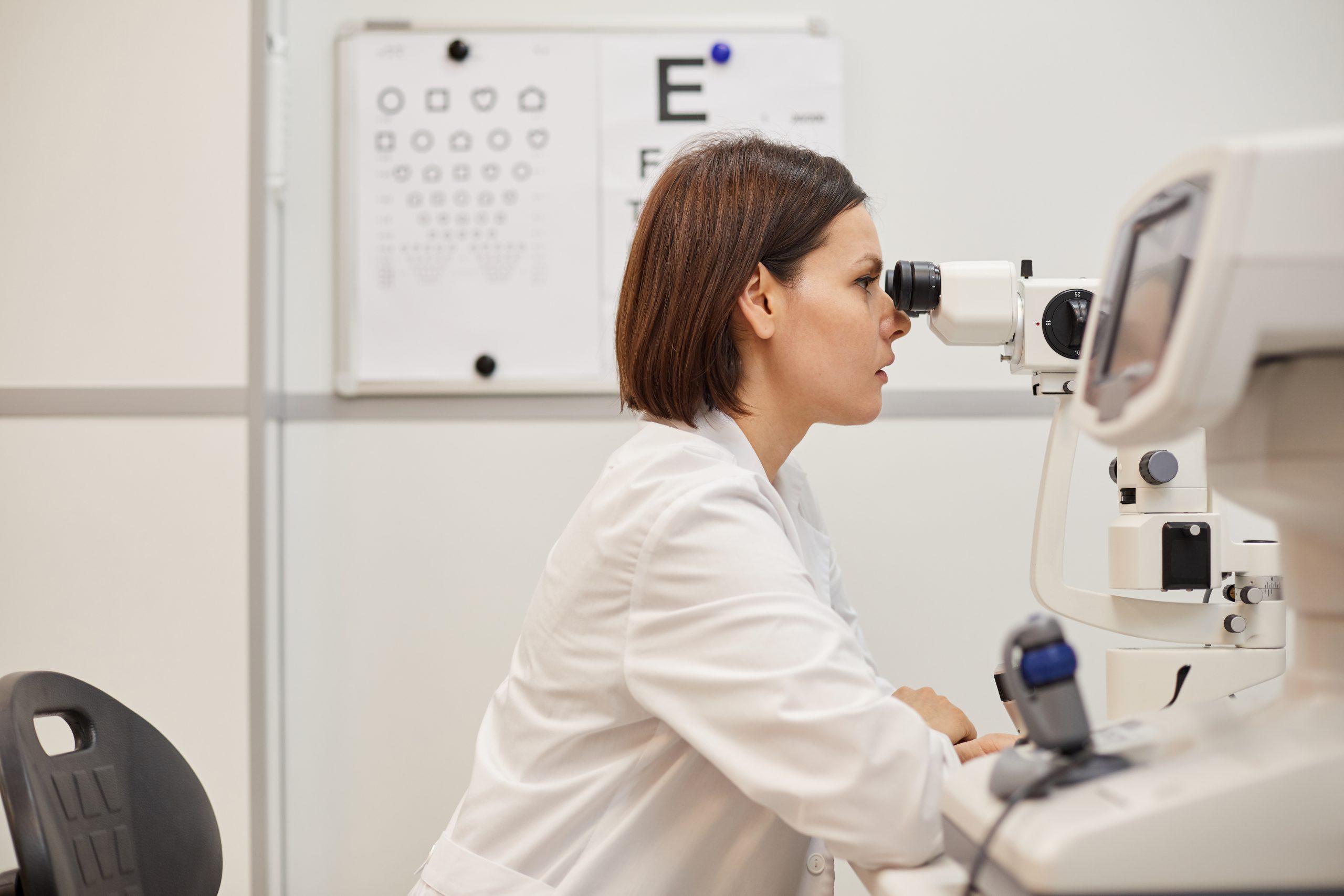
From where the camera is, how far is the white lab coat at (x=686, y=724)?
748 mm

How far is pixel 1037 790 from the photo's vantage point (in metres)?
0.60

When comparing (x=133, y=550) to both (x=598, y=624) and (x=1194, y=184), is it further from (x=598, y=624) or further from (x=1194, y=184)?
(x=1194, y=184)

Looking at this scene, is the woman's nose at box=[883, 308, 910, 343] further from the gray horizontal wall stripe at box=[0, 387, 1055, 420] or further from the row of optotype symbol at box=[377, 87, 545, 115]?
the row of optotype symbol at box=[377, 87, 545, 115]

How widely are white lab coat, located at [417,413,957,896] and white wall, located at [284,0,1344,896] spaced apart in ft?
2.70

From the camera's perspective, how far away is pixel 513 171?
6.15ft

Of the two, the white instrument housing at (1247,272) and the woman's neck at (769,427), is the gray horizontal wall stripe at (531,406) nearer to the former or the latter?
the woman's neck at (769,427)

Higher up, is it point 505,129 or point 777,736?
point 505,129

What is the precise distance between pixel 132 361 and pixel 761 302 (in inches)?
47.7

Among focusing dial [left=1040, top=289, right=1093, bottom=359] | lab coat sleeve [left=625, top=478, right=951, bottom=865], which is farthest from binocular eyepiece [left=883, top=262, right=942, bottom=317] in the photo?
lab coat sleeve [left=625, top=478, right=951, bottom=865]

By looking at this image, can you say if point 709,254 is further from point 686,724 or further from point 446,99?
point 446,99

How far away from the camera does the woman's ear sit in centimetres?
110

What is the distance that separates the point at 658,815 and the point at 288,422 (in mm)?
1207

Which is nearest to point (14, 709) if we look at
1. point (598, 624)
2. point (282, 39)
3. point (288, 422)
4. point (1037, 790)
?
point (598, 624)

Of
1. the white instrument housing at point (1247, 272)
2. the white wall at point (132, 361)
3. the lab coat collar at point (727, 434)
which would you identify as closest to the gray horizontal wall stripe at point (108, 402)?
the white wall at point (132, 361)
